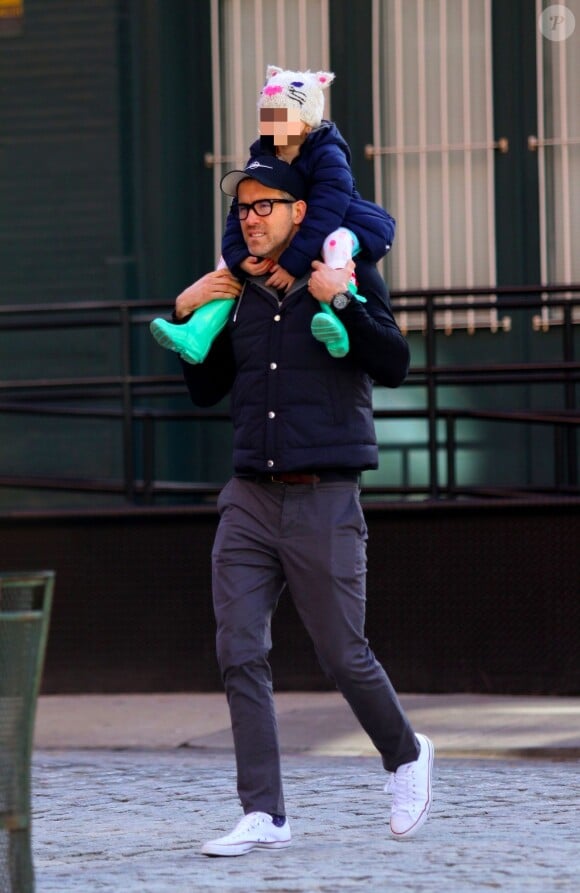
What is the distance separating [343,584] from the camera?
224 inches

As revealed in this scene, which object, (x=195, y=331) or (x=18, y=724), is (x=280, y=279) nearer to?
(x=195, y=331)

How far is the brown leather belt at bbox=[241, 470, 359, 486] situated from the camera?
5723 millimetres

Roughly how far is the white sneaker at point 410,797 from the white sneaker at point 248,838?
386mm

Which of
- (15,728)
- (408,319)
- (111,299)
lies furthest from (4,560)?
(15,728)

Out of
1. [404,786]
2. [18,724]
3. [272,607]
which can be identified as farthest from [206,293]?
[18,724]

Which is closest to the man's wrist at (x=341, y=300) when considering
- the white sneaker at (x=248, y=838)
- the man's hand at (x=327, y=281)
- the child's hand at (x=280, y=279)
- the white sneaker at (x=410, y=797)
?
the man's hand at (x=327, y=281)

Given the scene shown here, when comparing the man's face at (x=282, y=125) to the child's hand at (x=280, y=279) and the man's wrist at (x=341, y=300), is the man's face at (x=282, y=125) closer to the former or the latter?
the child's hand at (x=280, y=279)

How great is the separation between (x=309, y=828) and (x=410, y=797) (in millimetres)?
527

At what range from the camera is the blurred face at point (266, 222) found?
18.7ft

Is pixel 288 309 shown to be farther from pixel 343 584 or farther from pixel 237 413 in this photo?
pixel 343 584

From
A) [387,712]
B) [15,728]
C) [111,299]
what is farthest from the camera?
[111,299]

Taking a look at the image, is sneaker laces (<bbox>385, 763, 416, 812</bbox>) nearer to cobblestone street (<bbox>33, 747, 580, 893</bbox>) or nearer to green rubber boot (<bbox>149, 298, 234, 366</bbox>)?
cobblestone street (<bbox>33, 747, 580, 893</bbox>)

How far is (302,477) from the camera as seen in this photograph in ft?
18.8

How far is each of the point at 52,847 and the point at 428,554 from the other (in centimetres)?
403
